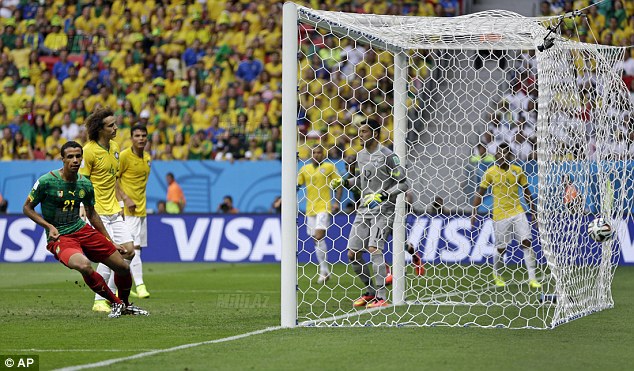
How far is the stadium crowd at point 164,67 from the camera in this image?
2542 cm

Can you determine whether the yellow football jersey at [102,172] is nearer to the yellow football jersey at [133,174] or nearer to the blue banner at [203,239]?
the yellow football jersey at [133,174]

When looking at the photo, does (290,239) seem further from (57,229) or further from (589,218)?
(589,218)

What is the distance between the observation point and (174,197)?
24375 millimetres

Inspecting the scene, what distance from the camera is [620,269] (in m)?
20.4

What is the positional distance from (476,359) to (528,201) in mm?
7799

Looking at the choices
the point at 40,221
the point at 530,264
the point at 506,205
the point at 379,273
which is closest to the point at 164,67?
the point at 506,205

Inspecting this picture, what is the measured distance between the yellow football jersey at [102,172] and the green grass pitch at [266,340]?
126 cm

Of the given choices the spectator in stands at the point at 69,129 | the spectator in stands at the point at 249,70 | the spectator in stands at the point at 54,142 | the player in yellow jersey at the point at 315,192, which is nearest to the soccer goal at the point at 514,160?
the player in yellow jersey at the point at 315,192

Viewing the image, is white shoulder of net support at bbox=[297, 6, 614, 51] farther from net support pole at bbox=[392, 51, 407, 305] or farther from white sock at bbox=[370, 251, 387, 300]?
white sock at bbox=[370, 251, 387, 300]

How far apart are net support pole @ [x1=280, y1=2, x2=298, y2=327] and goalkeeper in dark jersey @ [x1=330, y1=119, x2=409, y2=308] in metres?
2.11

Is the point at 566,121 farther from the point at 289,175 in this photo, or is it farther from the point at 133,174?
the point at 133,174

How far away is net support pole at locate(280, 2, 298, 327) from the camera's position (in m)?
10.8

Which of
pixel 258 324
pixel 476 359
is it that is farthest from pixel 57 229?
pixel 476 359

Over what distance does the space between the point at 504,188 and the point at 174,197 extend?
9648 mm
